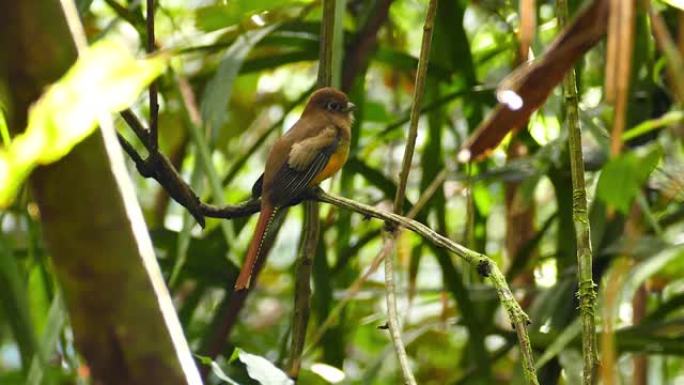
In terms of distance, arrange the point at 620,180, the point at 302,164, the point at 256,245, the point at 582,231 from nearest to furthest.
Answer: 1. the point at 620,180
2. the point at 582,231
3. the point at 256,245
4. the point at 302,164

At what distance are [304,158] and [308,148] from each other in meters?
0.09

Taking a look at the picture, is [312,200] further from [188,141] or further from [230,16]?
[188,141]

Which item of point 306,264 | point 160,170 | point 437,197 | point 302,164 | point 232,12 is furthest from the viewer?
point 437,197

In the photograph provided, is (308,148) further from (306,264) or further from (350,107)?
(306,264)

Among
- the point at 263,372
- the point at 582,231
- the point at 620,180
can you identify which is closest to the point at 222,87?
the point at 263,372

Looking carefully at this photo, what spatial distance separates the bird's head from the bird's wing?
0.04 metres

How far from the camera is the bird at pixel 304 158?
7.06ft

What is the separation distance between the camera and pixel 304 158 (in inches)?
95.1

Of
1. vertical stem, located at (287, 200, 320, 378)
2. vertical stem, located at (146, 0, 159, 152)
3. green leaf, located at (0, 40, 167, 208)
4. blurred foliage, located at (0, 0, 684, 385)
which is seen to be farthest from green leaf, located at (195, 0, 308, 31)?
green leaf, located at (0, 40, 167, 208)

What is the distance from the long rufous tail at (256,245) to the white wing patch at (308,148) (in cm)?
14

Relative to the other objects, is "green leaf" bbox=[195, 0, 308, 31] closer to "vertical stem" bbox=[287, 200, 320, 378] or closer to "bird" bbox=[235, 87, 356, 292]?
"bird" bbox=[235, 87, 356, 292]

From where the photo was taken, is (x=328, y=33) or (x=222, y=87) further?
(x=222, y=87)

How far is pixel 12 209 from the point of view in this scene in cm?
232

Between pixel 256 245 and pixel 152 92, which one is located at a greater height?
pixel 152 92
